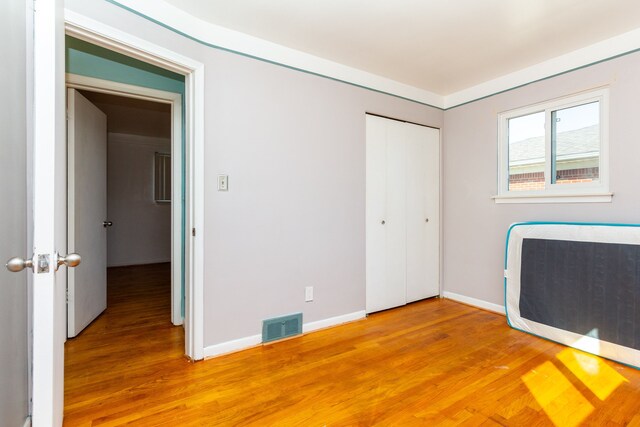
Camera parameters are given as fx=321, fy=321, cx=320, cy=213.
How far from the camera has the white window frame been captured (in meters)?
2.54

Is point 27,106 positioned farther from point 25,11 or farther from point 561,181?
point 561,181

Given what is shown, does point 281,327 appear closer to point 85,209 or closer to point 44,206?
point 44,206

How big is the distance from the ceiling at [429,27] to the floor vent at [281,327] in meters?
2.25

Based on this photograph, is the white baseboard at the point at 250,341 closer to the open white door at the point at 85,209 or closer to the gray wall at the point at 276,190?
the gray wall at the point at 276,190

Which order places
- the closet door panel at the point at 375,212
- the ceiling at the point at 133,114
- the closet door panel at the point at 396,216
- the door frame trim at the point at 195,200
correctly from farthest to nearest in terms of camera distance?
the ceiling at the point at 133,114
the closet door panel at the point at 396,216
the closet door panel at the point at 375,212
the door frame trim at the point at 195,200

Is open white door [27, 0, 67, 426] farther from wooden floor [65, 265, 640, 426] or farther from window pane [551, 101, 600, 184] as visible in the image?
window pane [551, 101, 600, 184]

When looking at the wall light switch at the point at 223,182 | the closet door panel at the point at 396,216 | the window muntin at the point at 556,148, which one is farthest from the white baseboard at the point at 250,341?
the window muntin at the point at 556,148

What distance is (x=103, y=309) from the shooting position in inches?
131

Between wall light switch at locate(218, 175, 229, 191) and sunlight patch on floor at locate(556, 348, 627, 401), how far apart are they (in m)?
2.66

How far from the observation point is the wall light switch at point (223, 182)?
7.73ft

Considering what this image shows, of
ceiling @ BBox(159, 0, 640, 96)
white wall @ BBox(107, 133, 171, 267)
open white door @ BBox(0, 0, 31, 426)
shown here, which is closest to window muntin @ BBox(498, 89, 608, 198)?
ceiling @ BBox(159, 0, 640, 96)

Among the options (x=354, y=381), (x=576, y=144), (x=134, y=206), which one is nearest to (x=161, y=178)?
(x=134, y=206)

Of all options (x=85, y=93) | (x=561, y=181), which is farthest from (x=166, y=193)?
(x=561, y=181)

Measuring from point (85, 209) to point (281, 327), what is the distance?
208 centimetres
